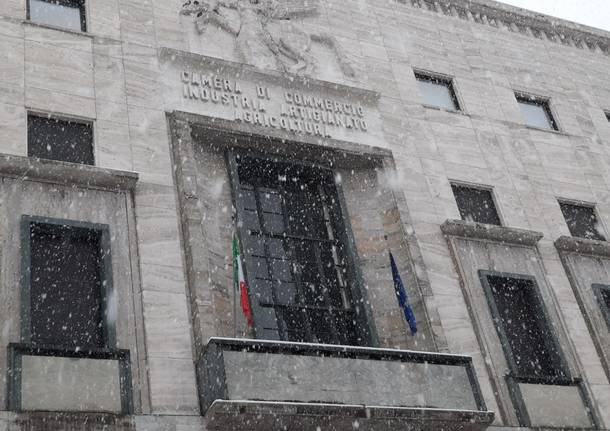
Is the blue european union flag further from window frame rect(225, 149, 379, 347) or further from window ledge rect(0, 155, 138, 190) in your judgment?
window ledge rect(0, 155, 138, 190)

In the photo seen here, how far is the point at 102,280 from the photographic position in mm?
13461

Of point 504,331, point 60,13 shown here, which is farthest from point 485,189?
point 60,13

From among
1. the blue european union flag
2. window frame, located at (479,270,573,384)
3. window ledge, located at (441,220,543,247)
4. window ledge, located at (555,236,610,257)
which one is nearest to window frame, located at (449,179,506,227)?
window ledge, located at (441,220,543,247)

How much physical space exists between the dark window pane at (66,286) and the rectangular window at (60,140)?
1709mm

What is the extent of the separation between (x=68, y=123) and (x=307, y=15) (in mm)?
7465

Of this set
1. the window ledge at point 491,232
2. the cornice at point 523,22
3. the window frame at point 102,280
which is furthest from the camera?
the cornice at point 523,22

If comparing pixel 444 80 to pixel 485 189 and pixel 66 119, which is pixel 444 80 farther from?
pixel 66 119

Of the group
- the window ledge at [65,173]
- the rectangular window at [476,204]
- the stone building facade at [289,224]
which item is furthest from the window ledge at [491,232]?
the window ledge at [65,173]

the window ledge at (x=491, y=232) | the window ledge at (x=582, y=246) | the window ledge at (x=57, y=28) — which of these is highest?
the window ledge at (x=57, y=28)

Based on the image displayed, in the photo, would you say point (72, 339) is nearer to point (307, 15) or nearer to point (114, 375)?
point (114, 375)

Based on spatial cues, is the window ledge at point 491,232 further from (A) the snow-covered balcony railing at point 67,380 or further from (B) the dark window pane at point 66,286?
(A) the snow-covered balcony railing at point 67,380

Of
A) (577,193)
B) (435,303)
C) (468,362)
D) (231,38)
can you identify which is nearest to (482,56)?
(577,193)

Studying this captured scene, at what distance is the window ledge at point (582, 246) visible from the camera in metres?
18.6

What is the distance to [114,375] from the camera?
1225 centimetres
